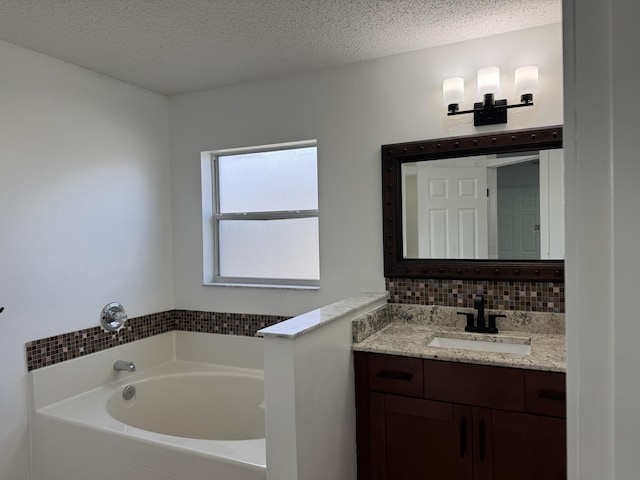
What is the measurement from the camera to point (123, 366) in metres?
2.86

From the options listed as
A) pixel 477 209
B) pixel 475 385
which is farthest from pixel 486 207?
pixel 475 385

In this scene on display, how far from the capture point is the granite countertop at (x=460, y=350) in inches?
76.0

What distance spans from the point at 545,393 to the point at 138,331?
7.94 ft

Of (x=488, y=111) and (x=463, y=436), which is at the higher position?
(x=488, y=111)

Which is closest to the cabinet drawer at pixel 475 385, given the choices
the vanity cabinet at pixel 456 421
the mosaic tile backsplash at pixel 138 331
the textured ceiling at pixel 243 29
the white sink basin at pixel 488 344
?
the vanity cabinet at pixel 456 421

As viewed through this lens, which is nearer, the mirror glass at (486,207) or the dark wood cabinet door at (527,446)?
the dark wood cabinet door at (527,446)

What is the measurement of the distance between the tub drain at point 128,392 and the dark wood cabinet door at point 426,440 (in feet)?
5.09

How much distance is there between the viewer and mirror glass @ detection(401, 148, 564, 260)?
2.33 metres

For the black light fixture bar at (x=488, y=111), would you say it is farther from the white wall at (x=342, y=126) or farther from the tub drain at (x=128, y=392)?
the tub drain at (x=128, y=392)

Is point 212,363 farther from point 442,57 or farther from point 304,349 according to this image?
point 442,57

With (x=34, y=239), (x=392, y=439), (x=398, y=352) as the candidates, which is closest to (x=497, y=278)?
(x=398, y=352)

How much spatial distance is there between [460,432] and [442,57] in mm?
1900

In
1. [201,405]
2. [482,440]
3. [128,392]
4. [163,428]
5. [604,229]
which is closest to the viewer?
[604,229]

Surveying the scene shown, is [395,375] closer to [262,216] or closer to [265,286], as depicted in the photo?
[265,286]
